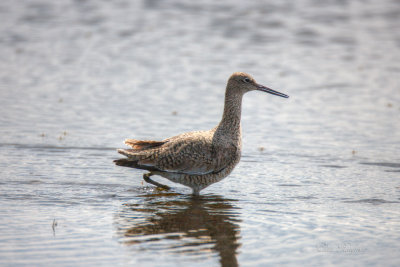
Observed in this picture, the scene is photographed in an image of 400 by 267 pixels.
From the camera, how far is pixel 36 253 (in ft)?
22.4

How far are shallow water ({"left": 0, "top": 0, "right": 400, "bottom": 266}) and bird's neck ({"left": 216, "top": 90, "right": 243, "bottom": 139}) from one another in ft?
2.74

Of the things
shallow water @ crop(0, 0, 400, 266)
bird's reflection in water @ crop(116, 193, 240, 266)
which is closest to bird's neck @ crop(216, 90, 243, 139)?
shallow water @ crop(0, 0, 400, 266)

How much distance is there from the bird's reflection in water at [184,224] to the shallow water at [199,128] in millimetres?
26

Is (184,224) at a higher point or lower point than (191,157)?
lower

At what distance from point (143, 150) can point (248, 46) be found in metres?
11.1

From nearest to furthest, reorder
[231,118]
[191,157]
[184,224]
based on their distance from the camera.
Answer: [184,224], [191,157], [231,118]

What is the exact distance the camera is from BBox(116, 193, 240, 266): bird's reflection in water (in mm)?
7160

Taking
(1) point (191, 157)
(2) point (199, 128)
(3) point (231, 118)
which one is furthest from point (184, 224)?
(2) point (199, 128)

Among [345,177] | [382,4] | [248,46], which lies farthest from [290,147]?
[382,4]

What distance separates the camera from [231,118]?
31.9 feet

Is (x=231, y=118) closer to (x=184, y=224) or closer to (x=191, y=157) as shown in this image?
(x=191, y=157)

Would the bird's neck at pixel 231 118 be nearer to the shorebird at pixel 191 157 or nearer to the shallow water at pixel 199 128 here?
the shorebird at pixel 191 157

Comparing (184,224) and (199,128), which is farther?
(199,128)

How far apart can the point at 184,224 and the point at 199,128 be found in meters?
4.67
